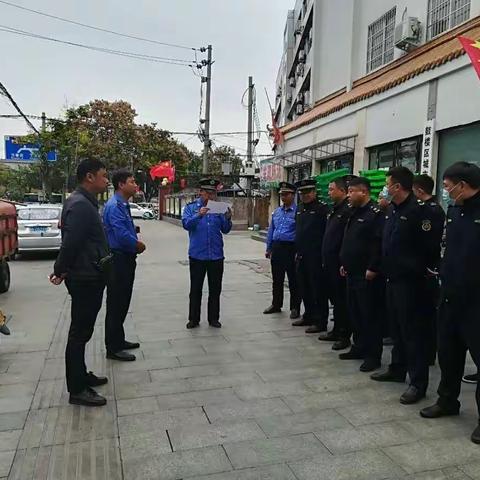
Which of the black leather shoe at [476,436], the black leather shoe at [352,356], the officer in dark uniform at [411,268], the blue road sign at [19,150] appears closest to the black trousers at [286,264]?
the black leather shoe at [352,356]

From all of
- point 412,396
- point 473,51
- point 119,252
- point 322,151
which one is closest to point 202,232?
point 119,252

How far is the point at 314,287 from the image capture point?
600cm

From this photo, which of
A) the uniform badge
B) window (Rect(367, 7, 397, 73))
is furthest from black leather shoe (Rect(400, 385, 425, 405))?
window (Rect(367, 7, 397, 73))

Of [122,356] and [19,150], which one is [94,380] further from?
[19,150]

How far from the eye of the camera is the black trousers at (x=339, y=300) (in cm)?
542

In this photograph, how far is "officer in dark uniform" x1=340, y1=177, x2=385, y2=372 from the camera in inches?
184

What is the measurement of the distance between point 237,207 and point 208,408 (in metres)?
22.7

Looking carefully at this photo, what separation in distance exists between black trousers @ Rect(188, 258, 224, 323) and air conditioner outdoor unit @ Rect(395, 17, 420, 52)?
7.26 metres

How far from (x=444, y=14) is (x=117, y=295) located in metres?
8.74

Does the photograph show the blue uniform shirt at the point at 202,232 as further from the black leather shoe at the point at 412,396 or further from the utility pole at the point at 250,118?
the utility pole at the point at 250,118

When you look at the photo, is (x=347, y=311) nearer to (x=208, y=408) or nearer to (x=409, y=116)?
(x=208, y=408)

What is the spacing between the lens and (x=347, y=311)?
17.5ft

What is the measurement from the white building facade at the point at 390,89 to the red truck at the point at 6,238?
284 inches

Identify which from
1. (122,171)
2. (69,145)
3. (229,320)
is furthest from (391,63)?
(69,145)
